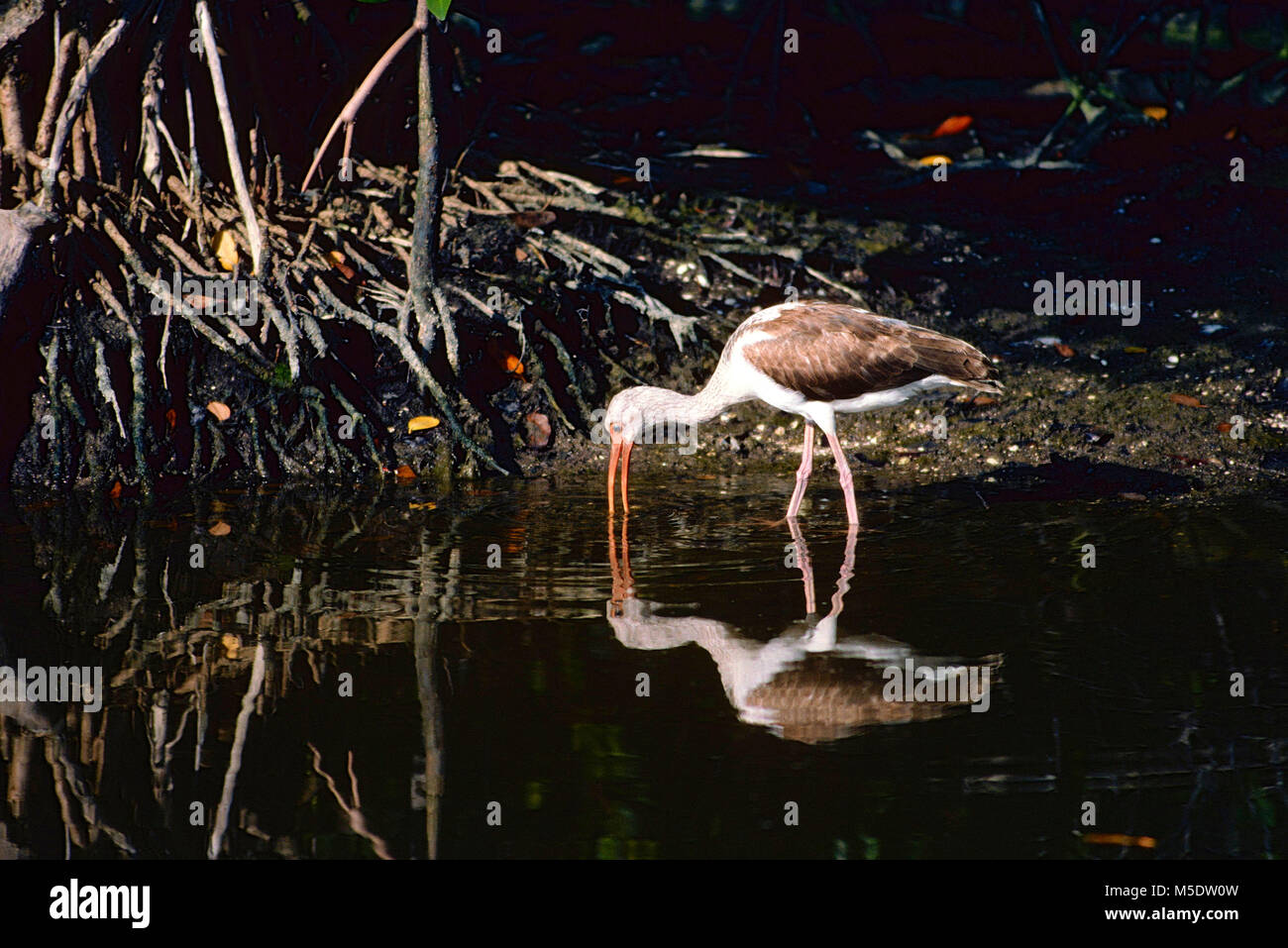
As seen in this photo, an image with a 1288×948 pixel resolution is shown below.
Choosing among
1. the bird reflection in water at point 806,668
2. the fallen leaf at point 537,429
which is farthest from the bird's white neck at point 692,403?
the bird reflection in water at point 806,668

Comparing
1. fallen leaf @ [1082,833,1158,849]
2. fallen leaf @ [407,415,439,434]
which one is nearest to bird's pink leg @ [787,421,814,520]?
fallen leaf @ [407,415,439,434]

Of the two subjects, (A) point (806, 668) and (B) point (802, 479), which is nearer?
(A) point (806, 668)

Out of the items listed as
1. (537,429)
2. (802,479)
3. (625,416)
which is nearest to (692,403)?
(625,416)

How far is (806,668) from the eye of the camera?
5695 mm

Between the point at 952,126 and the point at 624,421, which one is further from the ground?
the point at 952,126

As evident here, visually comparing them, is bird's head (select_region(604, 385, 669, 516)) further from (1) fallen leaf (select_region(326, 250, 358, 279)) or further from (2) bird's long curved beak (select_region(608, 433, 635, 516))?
(1) fallen leaf (select_region(326, 250, 358, 279))

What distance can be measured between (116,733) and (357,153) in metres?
6.75

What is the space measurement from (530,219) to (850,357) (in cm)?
336

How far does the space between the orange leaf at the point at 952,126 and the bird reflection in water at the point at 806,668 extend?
8.52 meters

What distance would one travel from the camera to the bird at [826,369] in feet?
26.5

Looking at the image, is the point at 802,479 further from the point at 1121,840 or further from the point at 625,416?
the point at 1121,840

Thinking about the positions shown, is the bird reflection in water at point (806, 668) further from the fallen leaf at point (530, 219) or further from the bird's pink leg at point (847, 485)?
the fallen leaf at point (530, 219)

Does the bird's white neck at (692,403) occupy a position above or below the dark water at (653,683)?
above

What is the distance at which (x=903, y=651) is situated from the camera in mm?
5809
